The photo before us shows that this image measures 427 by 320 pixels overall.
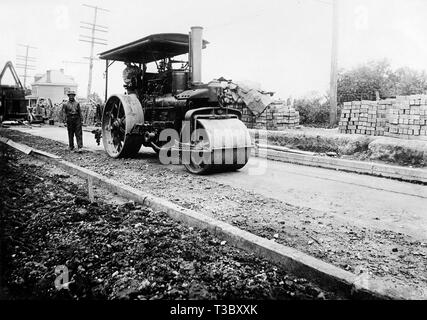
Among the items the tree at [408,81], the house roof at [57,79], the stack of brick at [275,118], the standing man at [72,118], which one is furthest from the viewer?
the house roof at [57,79]

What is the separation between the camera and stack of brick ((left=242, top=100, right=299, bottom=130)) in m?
14.0

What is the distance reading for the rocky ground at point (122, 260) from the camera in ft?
8.50

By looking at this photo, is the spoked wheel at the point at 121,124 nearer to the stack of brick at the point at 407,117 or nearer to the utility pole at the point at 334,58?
the stack of brick at the point at 407,117

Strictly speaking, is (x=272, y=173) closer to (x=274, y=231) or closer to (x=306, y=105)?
(x=274, y=231)

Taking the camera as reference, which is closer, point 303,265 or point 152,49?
point 303,265

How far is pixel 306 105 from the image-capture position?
16312 millimetres

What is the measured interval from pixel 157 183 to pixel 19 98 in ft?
52.1

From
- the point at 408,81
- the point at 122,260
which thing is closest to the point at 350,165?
the point at 122,260

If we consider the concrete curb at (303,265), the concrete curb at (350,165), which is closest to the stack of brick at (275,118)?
the concrete curb at (350,165)

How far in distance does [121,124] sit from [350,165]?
531 centimetres

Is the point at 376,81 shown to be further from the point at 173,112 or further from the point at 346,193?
the point at 346,193

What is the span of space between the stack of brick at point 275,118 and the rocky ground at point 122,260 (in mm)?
10224

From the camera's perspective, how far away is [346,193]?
568cm

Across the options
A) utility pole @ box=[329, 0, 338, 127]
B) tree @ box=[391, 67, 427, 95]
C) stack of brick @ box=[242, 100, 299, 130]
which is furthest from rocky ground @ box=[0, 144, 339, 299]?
tree @ box=[391, 67, 427, 95]
